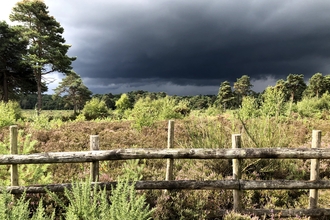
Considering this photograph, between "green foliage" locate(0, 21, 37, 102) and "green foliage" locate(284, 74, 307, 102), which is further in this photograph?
"green foliage" locate(284, 74, 307, 102)

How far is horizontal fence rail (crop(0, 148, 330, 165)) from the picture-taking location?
4289 millimetres

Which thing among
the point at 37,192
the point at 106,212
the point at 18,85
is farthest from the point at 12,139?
the point at 18,85

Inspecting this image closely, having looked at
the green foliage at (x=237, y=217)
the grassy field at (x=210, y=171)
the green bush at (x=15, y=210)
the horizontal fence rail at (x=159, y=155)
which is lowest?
the green foliage at (x=237, y=217)

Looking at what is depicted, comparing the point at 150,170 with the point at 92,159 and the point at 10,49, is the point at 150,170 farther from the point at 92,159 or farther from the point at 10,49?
the point at 10,49

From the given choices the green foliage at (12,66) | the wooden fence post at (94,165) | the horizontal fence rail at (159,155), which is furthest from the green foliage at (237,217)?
the green foliage at (12,66)

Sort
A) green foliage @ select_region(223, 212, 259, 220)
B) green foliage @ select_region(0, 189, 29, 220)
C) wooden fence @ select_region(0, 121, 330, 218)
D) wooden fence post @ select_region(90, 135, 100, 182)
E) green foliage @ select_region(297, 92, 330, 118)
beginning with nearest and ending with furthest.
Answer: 1. green foliage @ select_region(0, 189, 29, 220)
2. green foliage @ select_region(223, 212, 259, 220)
3. wooden fence @ select_region(0, 121, 330, 218)
4. wooden fence post @ select_region(90, 135, 100, 182)
5. green foliage @ select_region(297, 92, 330, 118)

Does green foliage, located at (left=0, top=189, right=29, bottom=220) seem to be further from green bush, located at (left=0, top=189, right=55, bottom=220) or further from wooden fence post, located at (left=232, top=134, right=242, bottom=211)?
wooden fence post, located at (left=232, top=134, right=242, bottom=211)

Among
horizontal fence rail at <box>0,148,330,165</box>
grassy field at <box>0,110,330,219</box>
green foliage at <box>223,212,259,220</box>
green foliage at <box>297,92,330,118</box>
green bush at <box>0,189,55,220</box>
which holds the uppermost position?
green foliage at <box>297,92,330,118</box>

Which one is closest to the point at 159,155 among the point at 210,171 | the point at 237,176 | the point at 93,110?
the point at 237,176

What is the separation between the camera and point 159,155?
4.45m

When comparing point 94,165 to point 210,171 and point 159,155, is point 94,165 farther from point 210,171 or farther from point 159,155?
point 210,171

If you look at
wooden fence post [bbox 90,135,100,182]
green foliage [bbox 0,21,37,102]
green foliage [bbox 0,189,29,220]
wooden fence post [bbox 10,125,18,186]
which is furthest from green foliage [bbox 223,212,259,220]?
green foliage [bbox 0,21,37,102]

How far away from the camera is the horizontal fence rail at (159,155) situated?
4.29m

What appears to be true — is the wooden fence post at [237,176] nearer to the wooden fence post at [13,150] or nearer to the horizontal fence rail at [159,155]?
the horizontal fence rail at [159,155]
